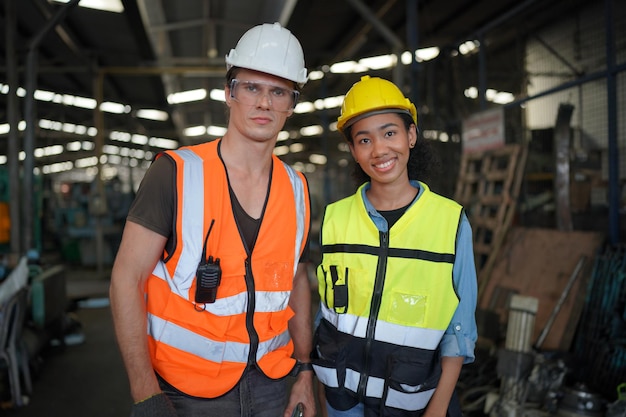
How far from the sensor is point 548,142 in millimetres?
7688

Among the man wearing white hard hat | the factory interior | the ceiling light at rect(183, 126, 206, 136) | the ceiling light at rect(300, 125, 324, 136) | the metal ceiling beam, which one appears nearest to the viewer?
the man wearing white hard hat

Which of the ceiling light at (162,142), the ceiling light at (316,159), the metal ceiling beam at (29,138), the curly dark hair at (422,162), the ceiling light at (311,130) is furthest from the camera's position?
the ceiling light at (316,159)

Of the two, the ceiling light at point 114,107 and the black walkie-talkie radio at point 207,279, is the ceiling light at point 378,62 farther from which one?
the black walkie-talkie radio at point 207,279

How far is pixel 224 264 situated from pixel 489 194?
4.98 meters

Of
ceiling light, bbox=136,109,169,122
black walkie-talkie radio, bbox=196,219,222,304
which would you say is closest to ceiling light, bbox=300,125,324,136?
ceiling light, bbox=136,109,169,122

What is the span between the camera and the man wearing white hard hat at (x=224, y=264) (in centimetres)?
155

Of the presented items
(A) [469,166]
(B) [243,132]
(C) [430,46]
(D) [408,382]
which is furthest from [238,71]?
(C) [430,46]

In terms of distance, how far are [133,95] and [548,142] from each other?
38.4 feet

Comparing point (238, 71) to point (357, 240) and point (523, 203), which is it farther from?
point (523, 203)

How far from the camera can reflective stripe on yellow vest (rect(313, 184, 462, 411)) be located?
171 centimetres

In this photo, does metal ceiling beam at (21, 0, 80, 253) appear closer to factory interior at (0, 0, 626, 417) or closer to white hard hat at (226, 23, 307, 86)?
factory interior at (0, 0, 626, 417)

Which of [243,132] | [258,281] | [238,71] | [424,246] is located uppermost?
[238,71]

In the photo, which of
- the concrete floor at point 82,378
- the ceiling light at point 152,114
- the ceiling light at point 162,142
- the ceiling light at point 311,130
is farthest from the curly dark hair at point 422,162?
the ceiling light at point 162,142

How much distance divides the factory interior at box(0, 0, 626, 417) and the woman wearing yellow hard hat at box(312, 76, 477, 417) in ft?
1.59
